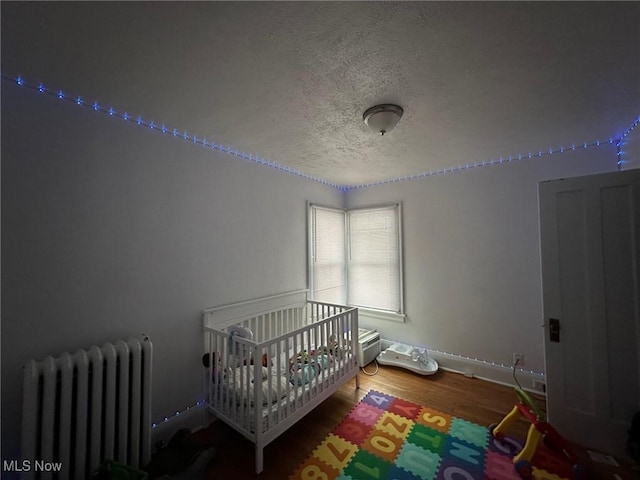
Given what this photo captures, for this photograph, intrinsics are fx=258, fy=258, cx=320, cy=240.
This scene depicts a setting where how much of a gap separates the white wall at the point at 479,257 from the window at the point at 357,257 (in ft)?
0.58

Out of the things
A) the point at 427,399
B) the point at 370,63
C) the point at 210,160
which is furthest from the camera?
the point at 427,399

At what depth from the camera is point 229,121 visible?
1816 mm

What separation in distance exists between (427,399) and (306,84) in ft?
9.03

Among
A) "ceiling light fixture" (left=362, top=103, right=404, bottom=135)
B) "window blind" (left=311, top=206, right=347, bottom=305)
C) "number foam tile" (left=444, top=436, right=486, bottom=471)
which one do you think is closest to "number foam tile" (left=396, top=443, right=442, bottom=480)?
"number foam tile" (left=444, top=436, right=486, bottom=471)

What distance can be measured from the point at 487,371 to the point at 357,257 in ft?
6.38

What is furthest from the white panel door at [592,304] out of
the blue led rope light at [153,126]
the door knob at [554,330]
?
the blue led rope light at [153,126]

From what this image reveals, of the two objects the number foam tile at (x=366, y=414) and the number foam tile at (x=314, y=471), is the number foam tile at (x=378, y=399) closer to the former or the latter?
the number foam tile at (x=366, y=414)

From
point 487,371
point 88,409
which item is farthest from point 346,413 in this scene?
point 88,409

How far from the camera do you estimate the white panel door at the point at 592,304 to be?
1.68m

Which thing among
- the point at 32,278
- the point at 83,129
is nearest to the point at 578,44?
the point at 83,129

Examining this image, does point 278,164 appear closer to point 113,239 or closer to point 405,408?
point 113,239

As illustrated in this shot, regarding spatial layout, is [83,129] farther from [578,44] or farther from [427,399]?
[427,399]

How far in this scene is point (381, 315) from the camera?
11.3ft

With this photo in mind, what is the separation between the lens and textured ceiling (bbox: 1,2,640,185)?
100 centimetres
